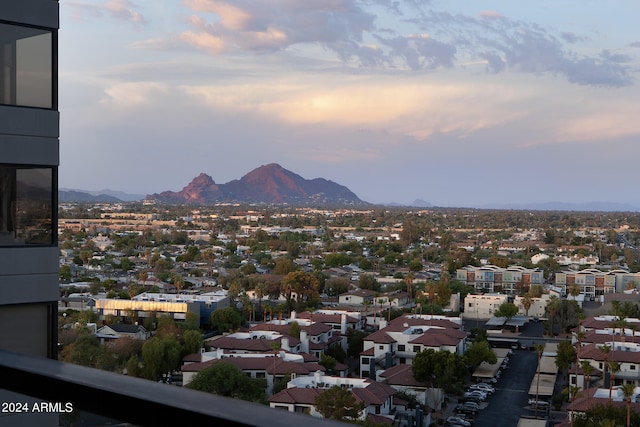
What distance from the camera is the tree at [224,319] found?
2341cm

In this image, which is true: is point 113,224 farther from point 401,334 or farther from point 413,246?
point 401,334

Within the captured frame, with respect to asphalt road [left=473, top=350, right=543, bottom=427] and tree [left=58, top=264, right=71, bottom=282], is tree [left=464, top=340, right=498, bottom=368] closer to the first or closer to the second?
asphalt road [left=473, top=350, right=543, bottom=427]

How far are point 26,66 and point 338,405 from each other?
33.1 feet

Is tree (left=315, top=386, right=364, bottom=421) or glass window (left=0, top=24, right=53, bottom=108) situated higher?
glass window (left=0, top=24, right=53, bottom=108)

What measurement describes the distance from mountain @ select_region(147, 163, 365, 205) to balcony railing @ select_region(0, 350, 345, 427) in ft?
571

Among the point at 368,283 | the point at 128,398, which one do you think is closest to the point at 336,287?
the point at 368,283

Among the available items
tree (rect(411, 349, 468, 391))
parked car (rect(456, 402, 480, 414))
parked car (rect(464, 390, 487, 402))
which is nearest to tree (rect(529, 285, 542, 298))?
tree (rect(411, 349, 468, 391))

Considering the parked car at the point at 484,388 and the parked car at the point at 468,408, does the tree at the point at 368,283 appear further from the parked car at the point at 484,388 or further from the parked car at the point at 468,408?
the parked car at the point at 468,408

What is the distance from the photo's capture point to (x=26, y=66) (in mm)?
3951

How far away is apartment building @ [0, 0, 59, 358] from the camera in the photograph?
3.88 metres

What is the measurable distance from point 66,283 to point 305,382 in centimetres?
1910

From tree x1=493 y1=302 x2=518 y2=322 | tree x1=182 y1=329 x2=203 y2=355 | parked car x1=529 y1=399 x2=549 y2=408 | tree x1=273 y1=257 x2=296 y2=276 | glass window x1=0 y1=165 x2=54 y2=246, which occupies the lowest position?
parked car x1=529 y1=399 x2=549 y2=408

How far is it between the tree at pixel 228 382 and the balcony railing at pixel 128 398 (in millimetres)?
13530

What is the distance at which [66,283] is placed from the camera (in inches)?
1251
